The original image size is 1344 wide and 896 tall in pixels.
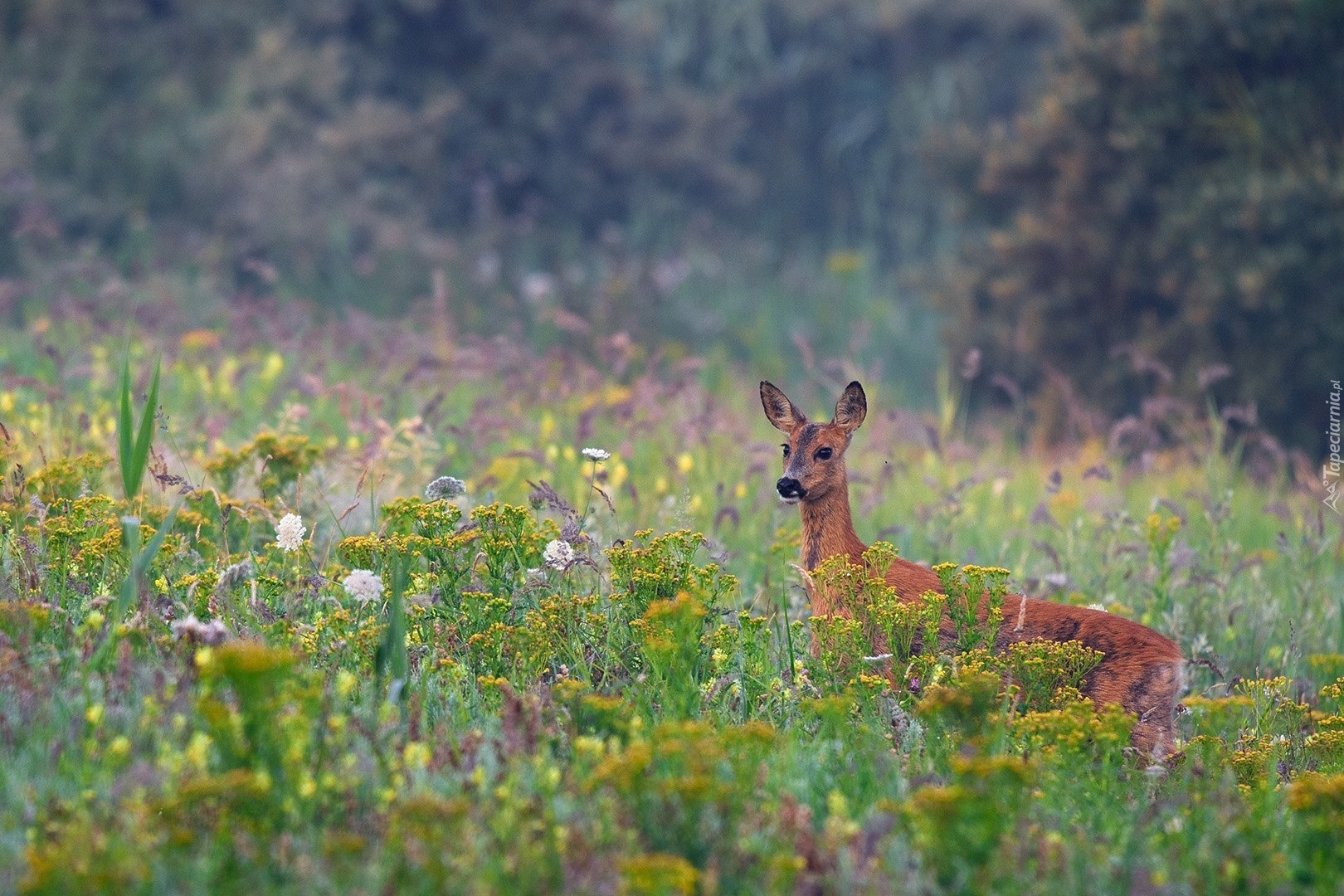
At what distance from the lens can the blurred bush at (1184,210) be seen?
1182 cm

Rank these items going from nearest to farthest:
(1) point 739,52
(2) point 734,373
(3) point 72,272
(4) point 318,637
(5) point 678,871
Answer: (5) point 678,871 → (4) point 318,637 → (3) point 72,272 → (2) point 734,373 → (1) point 739,52

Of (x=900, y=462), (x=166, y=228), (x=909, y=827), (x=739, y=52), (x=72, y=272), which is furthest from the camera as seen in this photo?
(x=739, y=52)

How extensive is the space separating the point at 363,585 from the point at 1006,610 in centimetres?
229

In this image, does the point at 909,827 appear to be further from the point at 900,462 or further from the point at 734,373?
the point at 734,373

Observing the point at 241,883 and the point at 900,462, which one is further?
the point at 900,462

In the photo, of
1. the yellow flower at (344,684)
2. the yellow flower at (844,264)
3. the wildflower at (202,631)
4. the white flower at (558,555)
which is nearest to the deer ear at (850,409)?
the white flower at (558,555)

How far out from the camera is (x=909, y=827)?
11.5ft

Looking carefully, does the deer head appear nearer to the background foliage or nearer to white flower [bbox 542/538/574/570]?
white flower [bbox 542/538/574/570]

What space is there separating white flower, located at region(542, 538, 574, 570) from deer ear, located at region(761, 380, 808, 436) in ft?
4.56

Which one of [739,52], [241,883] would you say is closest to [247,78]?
[739,52]

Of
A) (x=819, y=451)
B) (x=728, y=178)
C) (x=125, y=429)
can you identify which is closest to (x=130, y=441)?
(x=125, y=429)

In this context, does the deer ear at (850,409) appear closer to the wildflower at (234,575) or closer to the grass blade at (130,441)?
the wildflower at (234,575)

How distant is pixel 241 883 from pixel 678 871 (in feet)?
3.02

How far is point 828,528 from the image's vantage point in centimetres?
598
